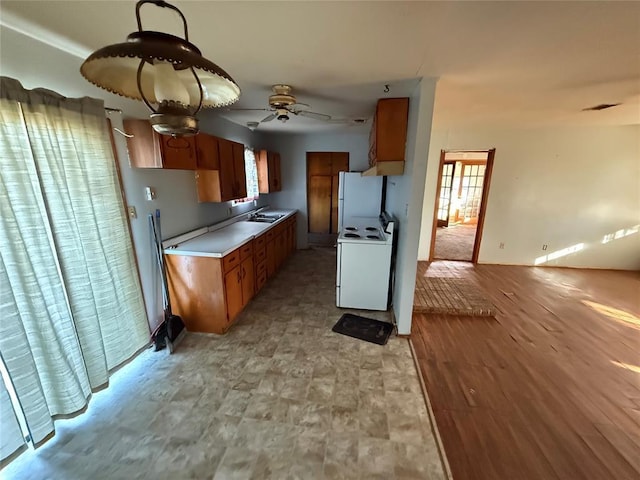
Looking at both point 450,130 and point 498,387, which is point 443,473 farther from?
point 450,130

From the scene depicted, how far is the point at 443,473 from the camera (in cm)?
146

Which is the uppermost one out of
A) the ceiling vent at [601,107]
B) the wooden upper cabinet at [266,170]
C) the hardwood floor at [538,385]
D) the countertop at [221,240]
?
the ceiling vent at [601,107]

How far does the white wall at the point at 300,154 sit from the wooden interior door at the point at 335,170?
0.28 feet

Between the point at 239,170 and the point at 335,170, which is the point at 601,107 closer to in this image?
the point at 335,170

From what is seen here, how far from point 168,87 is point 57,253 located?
1419mm

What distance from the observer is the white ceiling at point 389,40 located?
1.24 meters

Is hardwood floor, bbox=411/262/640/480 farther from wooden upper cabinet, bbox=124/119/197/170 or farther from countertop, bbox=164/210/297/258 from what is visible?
wooden upper cabinet, bbox=124/119/197/170

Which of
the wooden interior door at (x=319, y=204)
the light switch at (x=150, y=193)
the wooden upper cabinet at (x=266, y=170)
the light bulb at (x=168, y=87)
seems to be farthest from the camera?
the wooden interior door at (x=319, y=204)

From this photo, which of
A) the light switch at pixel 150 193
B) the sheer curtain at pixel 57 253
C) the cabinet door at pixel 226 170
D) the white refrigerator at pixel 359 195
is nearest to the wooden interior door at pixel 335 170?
the white refrigerator at pixel 359 195

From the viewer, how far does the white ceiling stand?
1239mm

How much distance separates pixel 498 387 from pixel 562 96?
9.17 ft

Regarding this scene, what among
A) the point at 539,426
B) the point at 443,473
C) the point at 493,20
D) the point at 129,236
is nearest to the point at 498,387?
the point at 539,426

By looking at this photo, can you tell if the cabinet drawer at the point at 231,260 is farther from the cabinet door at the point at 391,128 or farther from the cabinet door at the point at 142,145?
the cabinet door at the point at 391,128

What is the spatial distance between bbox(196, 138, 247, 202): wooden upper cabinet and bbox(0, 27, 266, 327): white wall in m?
0.11
